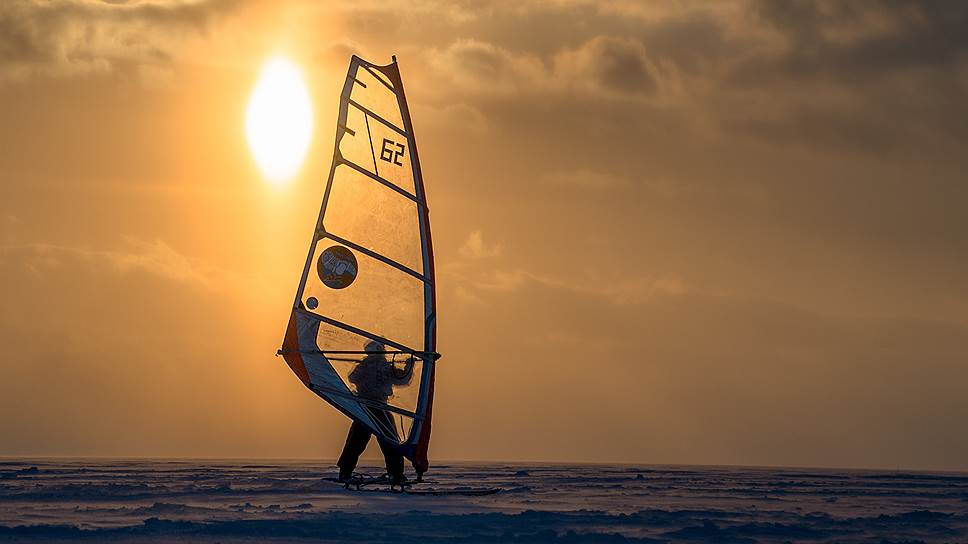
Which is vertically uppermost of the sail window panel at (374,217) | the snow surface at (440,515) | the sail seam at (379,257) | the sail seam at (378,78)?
the sail seam at (378,78)

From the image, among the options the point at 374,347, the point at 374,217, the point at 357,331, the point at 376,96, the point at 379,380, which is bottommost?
the point at 379,380

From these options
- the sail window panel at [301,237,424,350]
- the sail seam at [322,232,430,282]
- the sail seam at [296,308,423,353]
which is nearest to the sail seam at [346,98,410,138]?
the sail seam at [322,232,430,282]

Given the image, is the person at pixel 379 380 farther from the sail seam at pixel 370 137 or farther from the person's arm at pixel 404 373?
the sail seam at pixel 370 137

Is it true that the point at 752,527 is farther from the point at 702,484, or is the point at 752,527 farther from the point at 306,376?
the point at 702,484

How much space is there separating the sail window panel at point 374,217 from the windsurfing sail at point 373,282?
0.08 ft

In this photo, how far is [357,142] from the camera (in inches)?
1253

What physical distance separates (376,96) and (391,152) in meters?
1.49

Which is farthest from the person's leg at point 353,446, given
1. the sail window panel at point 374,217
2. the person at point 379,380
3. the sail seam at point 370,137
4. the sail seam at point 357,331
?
the sail seam at point 370,137

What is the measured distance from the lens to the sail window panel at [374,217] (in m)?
31.6

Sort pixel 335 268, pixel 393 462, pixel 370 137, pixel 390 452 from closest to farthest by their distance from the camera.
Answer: pixel 335 268
pixel 370 137
pixel 390 452
pixel 393 462

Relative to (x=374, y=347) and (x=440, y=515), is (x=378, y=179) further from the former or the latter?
(x=440, y=515)

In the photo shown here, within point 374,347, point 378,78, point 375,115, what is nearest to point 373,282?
point 374,347

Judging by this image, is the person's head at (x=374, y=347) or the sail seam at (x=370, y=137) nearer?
the person's head at (x=374, y=347)

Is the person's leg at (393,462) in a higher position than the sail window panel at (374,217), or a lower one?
lower
